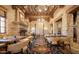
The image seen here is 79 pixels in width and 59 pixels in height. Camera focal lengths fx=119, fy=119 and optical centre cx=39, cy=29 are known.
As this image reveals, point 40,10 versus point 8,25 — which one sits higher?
point 40,10

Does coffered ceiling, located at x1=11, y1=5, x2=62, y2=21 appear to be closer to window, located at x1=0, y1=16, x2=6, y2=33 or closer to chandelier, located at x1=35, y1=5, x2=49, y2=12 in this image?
chandelier, located at x1=35, y1=5, x2=49, y2=12


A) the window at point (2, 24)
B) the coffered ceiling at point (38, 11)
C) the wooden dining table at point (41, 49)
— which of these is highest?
the coffered ceiling at point (38, 11)

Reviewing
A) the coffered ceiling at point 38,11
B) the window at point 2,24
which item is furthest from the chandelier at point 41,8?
the window at point 2,24

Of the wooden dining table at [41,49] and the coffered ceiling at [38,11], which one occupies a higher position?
the coffered ceiling at [38,11]

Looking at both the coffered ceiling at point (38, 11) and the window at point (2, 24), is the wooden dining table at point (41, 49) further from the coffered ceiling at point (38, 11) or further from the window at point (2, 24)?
the window at point (2, 24)

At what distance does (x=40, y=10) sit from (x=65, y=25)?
29.2 inches

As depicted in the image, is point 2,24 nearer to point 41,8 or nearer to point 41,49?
point 41,8

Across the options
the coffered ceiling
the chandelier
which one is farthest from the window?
the chandelier

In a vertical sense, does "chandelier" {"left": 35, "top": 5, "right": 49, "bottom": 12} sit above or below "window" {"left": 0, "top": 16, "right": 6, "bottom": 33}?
above

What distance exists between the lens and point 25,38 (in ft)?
9.81

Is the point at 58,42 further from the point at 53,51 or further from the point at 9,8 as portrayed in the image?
the point at 9,8

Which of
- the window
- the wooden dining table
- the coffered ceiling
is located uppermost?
the coffered ceiling
